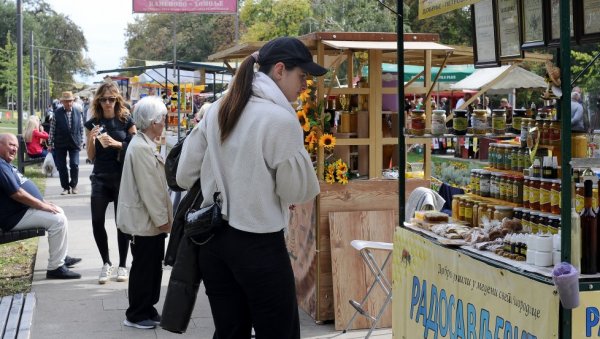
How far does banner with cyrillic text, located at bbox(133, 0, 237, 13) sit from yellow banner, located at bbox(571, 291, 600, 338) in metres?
12.6

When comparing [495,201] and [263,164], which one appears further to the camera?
[495,201]

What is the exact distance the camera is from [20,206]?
7.46m

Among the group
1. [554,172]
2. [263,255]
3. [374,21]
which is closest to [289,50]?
[263,255]

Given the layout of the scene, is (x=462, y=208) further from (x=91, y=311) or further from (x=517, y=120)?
(x=91, y=311)

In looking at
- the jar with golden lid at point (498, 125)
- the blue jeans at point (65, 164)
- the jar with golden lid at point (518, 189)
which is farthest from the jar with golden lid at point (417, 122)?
the blue jeans at point (65, 164)

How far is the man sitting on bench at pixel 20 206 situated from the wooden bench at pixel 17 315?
0.59 m

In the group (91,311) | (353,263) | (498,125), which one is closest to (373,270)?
(353,263)

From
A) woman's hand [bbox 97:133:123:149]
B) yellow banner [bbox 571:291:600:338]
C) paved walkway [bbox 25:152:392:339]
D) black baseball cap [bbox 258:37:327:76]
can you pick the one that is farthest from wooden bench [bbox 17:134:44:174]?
yellow banner [bbox 571:291:600:338]

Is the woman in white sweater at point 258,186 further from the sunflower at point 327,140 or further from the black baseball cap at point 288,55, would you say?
the sunflower at point 327,140

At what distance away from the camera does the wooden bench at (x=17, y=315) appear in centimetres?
617

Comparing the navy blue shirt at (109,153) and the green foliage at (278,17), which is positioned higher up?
the green foliage at (278,17)

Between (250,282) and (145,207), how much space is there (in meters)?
2.76

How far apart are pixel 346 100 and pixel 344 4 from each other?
27.9 m

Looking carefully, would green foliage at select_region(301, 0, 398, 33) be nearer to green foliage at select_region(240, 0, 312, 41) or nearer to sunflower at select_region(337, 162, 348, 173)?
green foliage at select_region(240, 0, 312, 41)
